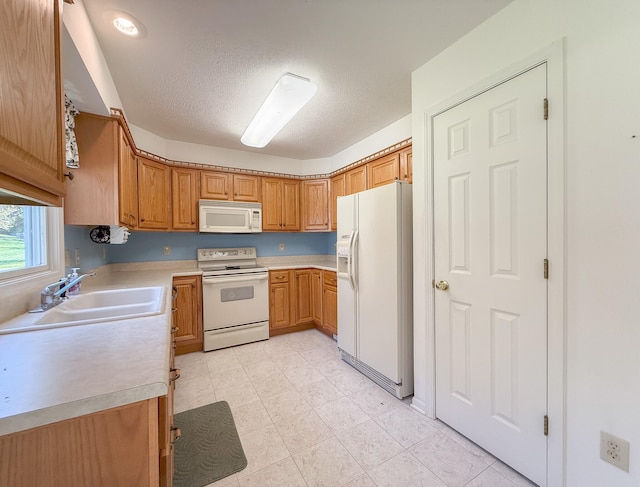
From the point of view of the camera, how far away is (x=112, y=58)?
1768mm

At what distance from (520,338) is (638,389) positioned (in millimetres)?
406

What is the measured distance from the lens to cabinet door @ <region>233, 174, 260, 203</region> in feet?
11.3

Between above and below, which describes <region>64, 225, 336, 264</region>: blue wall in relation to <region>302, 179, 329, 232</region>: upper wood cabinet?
below

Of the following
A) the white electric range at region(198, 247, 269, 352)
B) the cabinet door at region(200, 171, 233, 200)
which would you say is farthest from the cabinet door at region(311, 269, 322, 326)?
the cabinet door at region(200, 171, 233, 200)

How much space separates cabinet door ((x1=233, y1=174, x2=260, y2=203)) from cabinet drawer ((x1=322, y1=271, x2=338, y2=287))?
138 centimetres

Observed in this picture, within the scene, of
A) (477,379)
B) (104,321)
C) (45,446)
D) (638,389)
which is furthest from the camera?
(477,379)

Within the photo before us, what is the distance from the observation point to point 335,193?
3.65 m

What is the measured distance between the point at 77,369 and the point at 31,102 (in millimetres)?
735

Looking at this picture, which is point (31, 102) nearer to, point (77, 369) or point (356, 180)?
point (77, 369)

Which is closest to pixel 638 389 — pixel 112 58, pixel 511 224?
pixel 511 224

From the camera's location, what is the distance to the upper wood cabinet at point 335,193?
3.53 meters

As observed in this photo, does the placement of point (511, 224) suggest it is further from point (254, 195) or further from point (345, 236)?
point (254, 195)

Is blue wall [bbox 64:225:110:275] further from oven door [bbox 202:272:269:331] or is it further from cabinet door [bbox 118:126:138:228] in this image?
oven door [bbox 202:272:269:331]

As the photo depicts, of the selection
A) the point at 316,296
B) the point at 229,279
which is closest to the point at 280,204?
the point at 229,279
